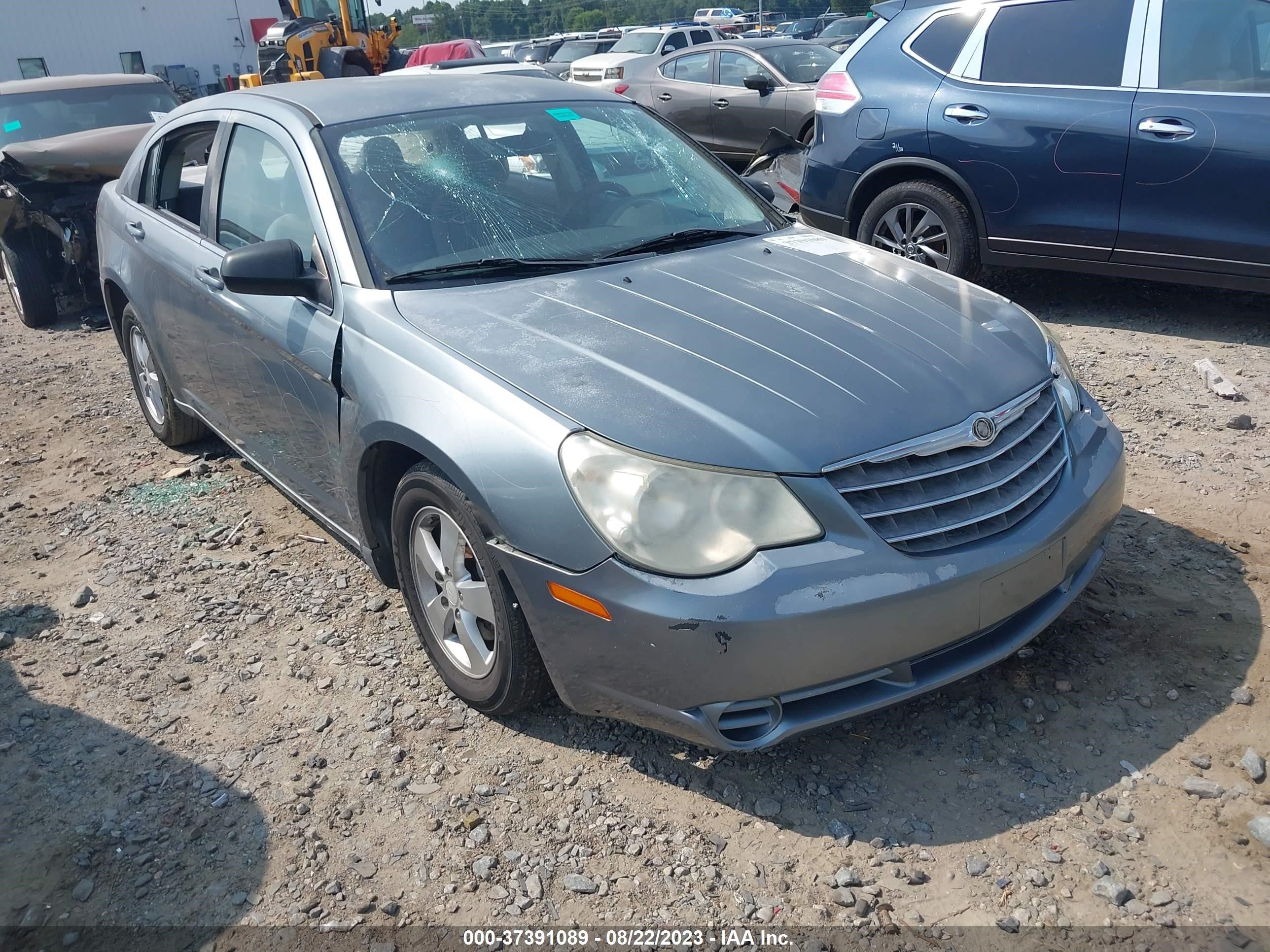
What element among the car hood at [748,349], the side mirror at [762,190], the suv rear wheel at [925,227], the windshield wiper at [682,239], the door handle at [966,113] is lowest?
the suv rear wheel at [925,227]

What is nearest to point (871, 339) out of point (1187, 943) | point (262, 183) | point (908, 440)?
point (908, 440)

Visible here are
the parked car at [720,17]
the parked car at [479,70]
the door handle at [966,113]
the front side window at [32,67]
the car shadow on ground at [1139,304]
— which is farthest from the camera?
the parked car at [720,17]

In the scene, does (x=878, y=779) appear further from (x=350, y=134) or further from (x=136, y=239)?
(x=136, y=239)

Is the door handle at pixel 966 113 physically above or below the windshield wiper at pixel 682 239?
above

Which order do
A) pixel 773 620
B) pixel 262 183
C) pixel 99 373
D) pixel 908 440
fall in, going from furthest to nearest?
pixel 99 373, pixel 262 183, pixel 908 440, pixel 773 620

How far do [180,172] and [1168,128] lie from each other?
4807mm

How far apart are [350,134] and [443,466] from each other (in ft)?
4.62

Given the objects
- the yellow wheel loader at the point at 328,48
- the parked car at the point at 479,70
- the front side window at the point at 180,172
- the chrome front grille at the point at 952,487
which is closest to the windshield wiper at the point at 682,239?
the parked car at the point at 479,70

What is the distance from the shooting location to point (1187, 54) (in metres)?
5.37

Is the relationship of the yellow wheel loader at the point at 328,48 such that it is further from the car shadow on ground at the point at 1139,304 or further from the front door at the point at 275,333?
the front door at the point at 275,333

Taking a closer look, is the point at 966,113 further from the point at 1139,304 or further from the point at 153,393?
the point at 153,393

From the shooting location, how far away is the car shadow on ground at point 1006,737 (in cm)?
256

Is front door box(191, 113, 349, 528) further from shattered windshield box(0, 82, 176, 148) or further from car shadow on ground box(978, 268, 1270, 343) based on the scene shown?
shattered windshield box(0, 82, 176, 148)

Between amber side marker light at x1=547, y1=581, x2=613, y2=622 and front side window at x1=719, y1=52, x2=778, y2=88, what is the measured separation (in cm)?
1038
